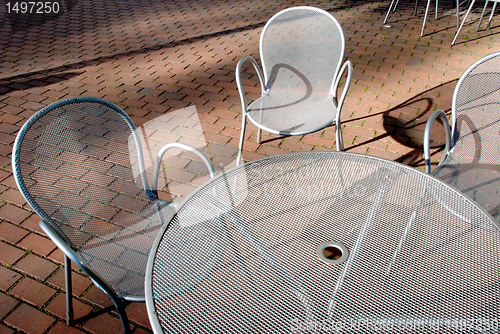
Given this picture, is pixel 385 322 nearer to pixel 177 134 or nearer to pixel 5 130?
pixel 177 134

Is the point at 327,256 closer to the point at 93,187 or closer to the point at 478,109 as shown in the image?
the point at 93,187

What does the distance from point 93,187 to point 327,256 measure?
923mm

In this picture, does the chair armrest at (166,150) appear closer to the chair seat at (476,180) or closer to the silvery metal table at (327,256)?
the silvery metal table at (327,256)

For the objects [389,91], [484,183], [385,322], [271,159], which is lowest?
[389,91]

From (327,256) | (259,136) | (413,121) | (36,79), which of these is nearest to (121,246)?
(327,256)

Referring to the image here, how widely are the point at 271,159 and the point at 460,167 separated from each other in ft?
2.96

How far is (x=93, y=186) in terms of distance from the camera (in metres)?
1.41

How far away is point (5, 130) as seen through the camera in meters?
2.98

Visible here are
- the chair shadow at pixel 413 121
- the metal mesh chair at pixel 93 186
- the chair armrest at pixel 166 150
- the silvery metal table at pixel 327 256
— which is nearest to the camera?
the silvery metal table at pixel 327 256

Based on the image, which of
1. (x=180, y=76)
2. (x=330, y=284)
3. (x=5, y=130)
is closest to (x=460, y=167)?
(x=330, y=284)

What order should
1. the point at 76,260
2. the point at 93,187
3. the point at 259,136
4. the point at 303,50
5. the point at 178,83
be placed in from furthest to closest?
the point at 178,83 < the point at 259,136 < the point at 303,50 < the point at 93,187 < the point at 76,260

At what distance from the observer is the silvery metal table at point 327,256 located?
3.12 ft

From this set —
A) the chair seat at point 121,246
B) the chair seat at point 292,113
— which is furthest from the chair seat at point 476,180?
the chair seat at point 121,246

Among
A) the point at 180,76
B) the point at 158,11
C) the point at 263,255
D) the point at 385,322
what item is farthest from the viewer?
the point at 158,11
